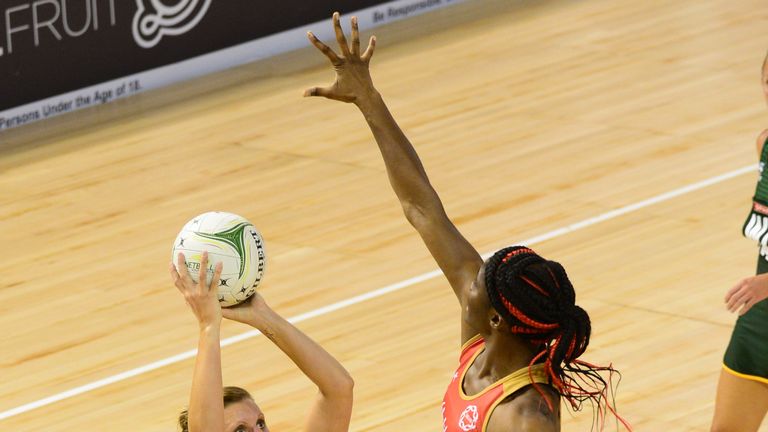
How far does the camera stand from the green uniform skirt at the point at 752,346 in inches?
208

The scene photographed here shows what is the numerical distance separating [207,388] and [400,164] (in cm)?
100

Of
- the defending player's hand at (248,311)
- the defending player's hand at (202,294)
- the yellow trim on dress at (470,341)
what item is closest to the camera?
the defending player's hand at (202,294)

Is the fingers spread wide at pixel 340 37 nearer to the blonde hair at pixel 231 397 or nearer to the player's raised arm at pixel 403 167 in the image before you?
the player's raised arm at pixel 403 167

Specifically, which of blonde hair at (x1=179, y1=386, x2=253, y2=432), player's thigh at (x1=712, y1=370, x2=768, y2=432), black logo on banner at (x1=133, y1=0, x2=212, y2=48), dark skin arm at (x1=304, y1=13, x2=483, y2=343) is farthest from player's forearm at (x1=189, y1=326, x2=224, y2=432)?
black logo on banner at (x1=133, y1=0, x2=212, y2=48)

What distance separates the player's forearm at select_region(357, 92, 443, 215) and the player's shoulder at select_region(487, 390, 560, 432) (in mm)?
727

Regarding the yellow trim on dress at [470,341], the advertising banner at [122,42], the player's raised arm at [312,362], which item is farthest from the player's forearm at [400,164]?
the advertising banner at [122,42]

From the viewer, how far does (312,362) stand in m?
3.95

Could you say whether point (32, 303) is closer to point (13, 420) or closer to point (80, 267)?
point (80, 267)

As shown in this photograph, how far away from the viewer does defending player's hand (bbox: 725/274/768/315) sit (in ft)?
15.1

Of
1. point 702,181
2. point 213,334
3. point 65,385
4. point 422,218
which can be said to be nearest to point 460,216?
point 702,181

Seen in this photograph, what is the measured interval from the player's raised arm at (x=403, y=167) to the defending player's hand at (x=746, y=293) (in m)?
0.90

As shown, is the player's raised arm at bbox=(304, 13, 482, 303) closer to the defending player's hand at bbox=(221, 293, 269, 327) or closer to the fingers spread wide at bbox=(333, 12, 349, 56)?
the fingers spread wide at bbox=(333, 12, 349, 56)

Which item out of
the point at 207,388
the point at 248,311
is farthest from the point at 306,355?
the point at 207,388

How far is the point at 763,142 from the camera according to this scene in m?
5.25
